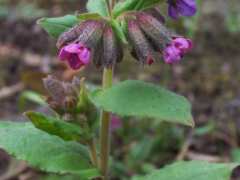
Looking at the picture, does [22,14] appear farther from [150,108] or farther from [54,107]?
[150,108]

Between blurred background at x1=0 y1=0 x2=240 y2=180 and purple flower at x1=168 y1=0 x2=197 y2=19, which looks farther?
blurred background at x1=0 y1=0 x2=240 y2=180

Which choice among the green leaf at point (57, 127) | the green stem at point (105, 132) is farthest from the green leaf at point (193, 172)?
the green leaf at point (57, 127)

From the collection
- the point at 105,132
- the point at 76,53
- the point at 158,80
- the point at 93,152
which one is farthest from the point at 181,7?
the point at 158,80

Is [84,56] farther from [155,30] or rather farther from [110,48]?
[155,30]

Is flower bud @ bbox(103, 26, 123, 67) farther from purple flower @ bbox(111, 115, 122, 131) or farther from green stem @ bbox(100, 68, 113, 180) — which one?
purple flower @ bbox(111, 115, 122, 131)

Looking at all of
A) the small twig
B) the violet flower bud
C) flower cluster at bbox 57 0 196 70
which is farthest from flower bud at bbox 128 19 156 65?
the small twig

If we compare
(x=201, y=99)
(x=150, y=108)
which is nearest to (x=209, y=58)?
(x=201, y=99)
